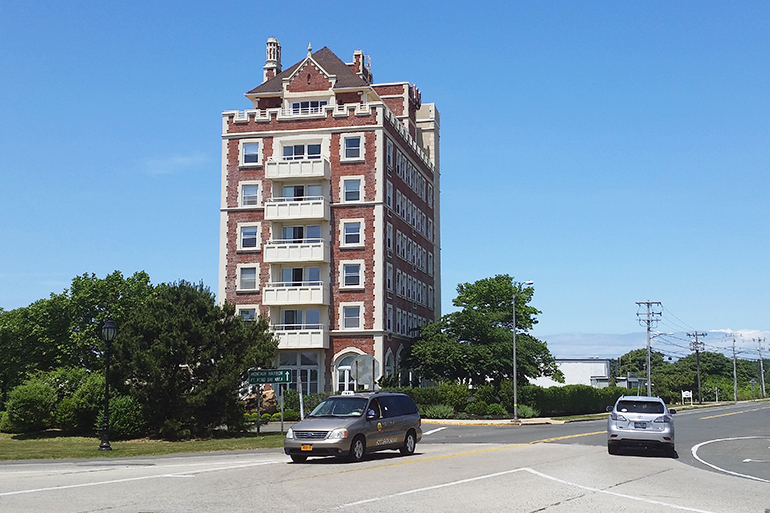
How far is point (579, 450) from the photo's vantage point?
95.5ft

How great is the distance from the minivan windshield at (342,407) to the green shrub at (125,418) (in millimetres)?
15248

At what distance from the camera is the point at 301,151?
214ft

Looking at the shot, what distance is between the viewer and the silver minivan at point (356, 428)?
21.9 meters

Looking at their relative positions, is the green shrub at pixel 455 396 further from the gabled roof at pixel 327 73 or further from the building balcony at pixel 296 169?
the gabled roof at pixel 327 73

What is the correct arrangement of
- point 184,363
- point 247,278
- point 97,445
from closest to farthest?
point 97,445 → point 184,363 → point 247,278

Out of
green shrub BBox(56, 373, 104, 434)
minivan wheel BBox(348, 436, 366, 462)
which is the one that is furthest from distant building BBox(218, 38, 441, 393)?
minivan wheel BBox(348, 436, 366, 462)

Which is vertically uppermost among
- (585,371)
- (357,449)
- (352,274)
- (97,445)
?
(352,274)

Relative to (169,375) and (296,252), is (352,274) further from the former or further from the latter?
(169,375)

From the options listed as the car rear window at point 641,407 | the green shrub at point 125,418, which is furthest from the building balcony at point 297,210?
the car rear window at point 641,407

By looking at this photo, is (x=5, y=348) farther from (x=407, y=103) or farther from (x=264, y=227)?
(x=407, y=103)

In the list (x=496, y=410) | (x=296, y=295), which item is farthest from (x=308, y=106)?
(x=496, y=410)

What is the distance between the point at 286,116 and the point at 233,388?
3205 cm

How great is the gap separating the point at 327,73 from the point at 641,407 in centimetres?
4798

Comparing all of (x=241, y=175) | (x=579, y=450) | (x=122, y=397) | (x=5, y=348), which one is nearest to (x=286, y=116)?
(x=241, y=175)
